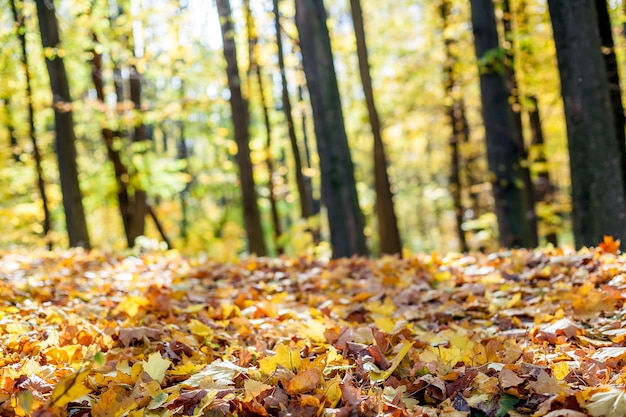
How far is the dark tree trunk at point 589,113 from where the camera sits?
5266mm

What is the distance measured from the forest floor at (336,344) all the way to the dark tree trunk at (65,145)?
658cm

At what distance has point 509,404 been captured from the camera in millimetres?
2295

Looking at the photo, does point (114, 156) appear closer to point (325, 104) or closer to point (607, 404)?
point (325, 104)

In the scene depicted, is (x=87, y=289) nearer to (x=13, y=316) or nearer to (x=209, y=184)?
(x=13, y=316)

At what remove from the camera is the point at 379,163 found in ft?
34.2

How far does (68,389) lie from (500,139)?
8.34 metres

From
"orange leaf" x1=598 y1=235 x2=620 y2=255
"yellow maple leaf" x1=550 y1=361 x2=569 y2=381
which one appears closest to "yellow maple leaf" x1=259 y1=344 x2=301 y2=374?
"yellow maple leaf" x1=550 y1=361 x2=569 y2=381

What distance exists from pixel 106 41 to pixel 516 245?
8.75 m

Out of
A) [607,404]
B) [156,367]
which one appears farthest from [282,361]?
[607,404]

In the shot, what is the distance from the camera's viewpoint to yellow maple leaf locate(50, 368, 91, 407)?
79.7 inches

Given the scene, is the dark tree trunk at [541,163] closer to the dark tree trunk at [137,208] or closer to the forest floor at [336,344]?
the forest floor at [336,344]

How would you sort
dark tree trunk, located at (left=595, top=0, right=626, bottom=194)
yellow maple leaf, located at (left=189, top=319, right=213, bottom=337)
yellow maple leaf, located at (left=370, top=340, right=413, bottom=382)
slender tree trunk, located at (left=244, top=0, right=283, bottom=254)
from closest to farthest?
yellow maple leaf, located at (left=370, top=340, right=413, bottom=382)
yellow maple leaf, located at (left=189, top=319, right=213, bottom=337)
dark tree trunk, located at (left=595, top=0, right=626, bottom=194)
slender tree trunk, located at (left=244, top=0, right=283, bottom=254)

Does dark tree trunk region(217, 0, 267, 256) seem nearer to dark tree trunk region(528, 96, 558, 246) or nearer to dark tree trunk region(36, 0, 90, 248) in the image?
dark tree trunk region(36, 0, 90, 248)

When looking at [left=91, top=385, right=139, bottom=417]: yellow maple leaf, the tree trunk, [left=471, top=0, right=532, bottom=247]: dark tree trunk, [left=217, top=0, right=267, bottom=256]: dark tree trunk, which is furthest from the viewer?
the tree trunk
